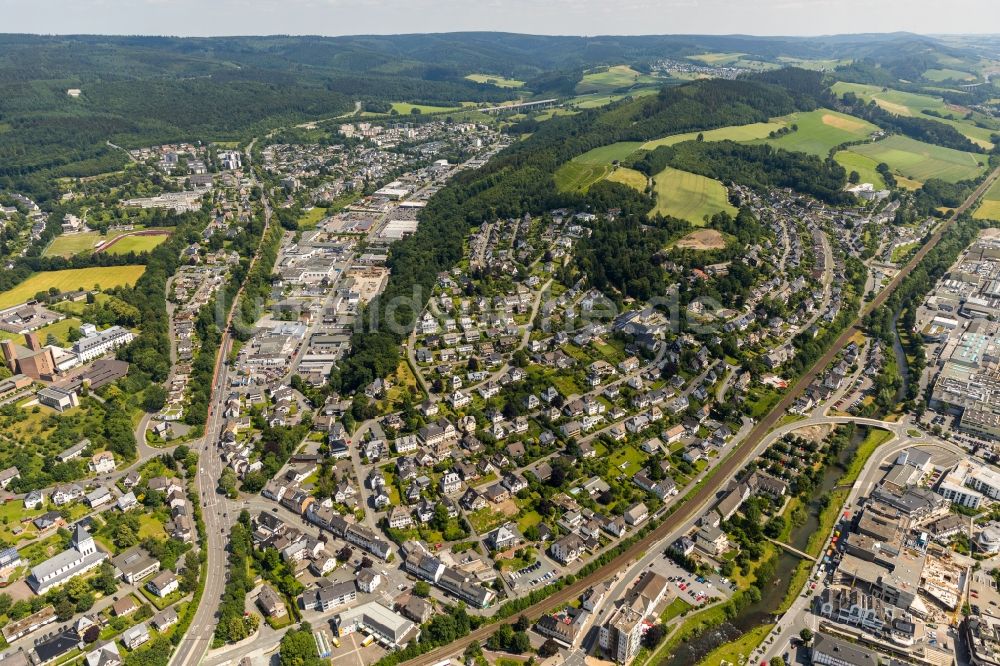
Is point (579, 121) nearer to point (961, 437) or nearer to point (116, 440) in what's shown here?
point (961, 437)

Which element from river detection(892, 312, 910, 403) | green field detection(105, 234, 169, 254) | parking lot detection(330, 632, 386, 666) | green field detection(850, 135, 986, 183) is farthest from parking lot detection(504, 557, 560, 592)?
green field detection(850, 135, 986, 183)

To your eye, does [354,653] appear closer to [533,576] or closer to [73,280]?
[533,576]

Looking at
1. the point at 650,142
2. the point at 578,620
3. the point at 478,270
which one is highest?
the point at 650,142

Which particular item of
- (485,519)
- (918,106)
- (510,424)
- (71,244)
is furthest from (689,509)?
(918,106)

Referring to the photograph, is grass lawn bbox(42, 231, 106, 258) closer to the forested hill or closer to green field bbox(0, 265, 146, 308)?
green field bbox(0, 265, 146, 308)

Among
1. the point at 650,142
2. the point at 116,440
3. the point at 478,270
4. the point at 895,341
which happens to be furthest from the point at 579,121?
the point at 116,440

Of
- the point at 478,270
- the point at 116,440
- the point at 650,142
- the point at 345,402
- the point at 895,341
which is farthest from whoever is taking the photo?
the point at 650,142

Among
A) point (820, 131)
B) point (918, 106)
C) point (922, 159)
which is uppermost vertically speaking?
point (918, 106)
